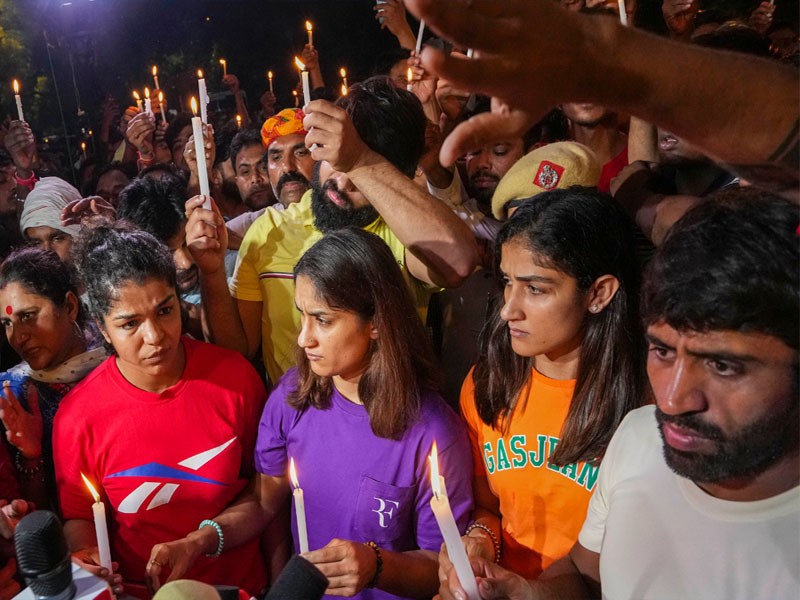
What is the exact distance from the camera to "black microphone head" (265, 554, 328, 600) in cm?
80

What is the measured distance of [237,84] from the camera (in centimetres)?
630

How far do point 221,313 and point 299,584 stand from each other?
191 cm

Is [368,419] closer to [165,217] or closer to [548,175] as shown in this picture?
[548,175]

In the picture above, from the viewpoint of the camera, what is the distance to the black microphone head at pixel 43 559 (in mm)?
883

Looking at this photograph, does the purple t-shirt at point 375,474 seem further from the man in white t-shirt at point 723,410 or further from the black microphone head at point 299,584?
the black microphone head at point 299,584

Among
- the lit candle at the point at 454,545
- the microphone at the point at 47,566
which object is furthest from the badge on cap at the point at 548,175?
the microphone at the point at 47,566

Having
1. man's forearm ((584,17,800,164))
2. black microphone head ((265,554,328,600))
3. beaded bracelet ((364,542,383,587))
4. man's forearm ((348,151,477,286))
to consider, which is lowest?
beaded bracelet ((364,542,383,587))

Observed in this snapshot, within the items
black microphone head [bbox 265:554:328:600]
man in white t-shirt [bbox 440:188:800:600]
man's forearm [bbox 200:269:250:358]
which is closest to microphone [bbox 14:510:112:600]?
black microphone head [bbox 265:554:328:600]

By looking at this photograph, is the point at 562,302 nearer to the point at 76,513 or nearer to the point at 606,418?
the point at 606,418

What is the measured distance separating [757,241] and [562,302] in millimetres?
827

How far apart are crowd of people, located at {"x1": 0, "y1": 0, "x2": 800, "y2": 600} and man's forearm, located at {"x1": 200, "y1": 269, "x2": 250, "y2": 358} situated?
13mm

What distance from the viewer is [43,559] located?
0.89 metres

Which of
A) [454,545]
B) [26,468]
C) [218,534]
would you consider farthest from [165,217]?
[454,545]

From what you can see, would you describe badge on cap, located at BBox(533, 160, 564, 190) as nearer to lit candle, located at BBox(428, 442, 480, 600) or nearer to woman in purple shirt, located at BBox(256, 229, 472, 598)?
woman in purple shirt, located at BBox(256, 229, 472, 598)
